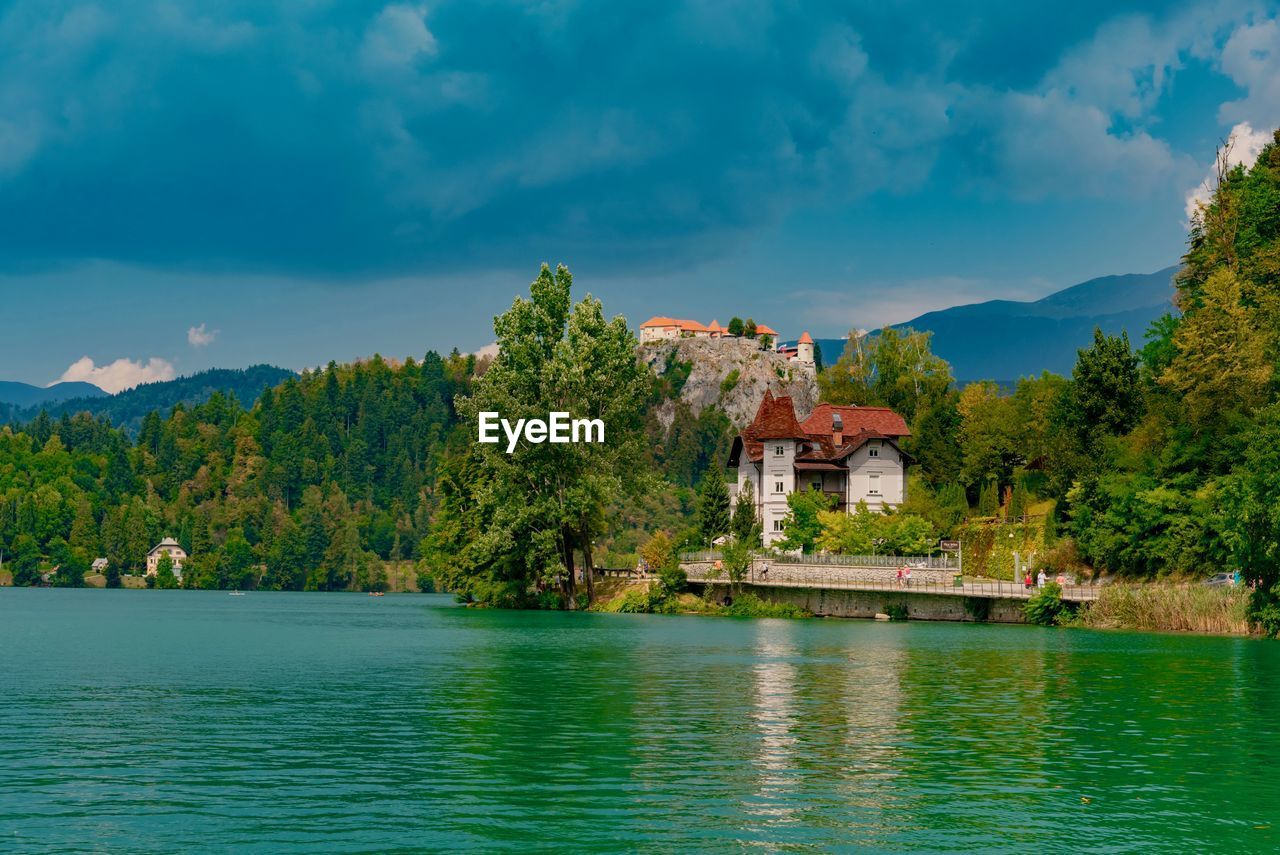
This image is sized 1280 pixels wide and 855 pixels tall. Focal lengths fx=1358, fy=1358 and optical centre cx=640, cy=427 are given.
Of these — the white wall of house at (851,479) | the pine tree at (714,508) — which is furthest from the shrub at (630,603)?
the white wall of house at (851,479)

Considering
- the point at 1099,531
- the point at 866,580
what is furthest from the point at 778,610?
the point at 1099,531

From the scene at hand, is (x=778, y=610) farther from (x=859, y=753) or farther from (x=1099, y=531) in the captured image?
(x=859, y=753)

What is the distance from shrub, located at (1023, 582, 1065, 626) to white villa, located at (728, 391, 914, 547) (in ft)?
103

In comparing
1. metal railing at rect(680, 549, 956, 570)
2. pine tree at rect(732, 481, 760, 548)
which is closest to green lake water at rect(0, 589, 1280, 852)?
metal railing at rect(680, 549, 956, 570)

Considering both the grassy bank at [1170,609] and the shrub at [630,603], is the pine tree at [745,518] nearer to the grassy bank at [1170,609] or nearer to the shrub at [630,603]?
the shrub at [630,603]

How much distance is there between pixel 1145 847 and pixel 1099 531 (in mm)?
56401

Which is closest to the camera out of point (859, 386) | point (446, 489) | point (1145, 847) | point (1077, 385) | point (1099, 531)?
point (1145, 847)

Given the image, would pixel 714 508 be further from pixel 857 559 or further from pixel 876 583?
pixel 876 583

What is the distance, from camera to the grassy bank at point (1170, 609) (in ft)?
199

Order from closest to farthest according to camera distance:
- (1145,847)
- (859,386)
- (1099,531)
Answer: (1145,847)
(1099,531)
(859,386)

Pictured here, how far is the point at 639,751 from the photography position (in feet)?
83.5

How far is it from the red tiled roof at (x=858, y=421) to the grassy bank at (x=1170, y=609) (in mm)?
39114

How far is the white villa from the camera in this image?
105312mm

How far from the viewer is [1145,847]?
59.7 feet
